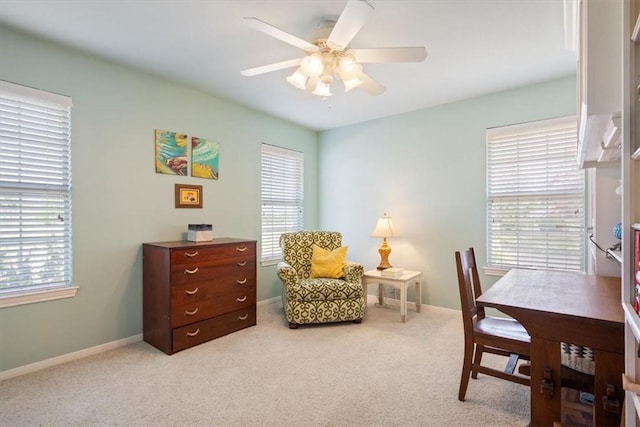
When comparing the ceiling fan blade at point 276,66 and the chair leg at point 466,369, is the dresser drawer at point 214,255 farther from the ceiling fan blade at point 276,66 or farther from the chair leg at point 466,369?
the chair leg at point 466,369

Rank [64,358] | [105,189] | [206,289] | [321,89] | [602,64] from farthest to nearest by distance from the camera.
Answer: [206,289], [105,189], [64,358], [321,89], [602,64]

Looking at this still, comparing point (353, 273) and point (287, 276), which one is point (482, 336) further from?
point (287, 276)

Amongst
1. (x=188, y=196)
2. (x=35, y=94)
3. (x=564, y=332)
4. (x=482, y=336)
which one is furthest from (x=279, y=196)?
(x=564, y=332)

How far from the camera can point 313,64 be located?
2.12m

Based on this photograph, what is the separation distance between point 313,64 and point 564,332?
2000mm

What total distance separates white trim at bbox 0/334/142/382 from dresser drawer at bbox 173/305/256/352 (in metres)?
0.55

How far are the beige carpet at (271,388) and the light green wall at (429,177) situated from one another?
1152 millimetres

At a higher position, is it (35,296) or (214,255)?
(214,255)

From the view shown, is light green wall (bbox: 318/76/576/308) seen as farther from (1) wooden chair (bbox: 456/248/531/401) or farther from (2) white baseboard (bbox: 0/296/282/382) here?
(2) white baseboard (bbox: 0/296/282/382)

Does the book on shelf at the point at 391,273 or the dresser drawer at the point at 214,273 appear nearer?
the dresser drawer at the point at 214,273

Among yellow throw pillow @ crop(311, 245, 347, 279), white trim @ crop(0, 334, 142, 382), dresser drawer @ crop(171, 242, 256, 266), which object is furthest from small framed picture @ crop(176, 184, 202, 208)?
yellow throw pillow @ crop(311, 245, 347, 279)

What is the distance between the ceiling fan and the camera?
72.2 inches

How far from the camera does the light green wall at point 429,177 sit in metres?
3.45

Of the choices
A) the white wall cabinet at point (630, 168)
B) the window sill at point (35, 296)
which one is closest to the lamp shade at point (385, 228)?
the white wall cabinet at point (630, 168)
